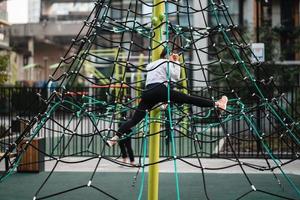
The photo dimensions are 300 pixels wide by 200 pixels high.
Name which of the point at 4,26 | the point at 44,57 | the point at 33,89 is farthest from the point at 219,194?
the point at 44,57

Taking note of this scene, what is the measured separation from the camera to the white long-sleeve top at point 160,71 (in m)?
6.14

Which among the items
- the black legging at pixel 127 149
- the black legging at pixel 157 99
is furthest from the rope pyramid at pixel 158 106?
the black legging at pixel 127 149

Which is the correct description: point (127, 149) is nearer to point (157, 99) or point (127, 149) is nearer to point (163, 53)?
point (157, 99)

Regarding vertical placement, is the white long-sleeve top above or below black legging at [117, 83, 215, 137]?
above

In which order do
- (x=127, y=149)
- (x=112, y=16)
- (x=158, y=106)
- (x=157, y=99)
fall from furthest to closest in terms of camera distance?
(x=112, y=16) < (x=127, y=149) < (x=158, y=106) < (x=157, y=99)

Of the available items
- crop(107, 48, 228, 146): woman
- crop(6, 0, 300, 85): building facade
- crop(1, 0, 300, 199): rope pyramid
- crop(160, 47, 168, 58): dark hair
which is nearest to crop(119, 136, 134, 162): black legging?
crop(1, 0, 300, 199): rope pyramid

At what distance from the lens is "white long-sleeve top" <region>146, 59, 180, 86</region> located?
242 inches

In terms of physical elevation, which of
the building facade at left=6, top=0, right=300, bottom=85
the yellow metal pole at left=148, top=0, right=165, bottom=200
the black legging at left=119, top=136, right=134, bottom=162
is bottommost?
the black legging at left=119, top=136, right=134, bottom=162

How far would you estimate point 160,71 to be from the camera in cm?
624

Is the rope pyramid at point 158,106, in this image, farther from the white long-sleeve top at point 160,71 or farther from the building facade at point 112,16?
the building facade at point 112,16

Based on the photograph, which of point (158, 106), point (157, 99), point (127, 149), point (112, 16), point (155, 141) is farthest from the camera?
point (112, 16)

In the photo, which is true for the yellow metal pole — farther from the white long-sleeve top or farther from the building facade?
the building facade

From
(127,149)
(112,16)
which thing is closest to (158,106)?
(127,149)

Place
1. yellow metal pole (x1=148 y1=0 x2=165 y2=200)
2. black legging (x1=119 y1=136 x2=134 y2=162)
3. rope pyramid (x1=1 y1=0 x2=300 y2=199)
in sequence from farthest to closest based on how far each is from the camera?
black legging (x1=119 y1=136 x2=134 y2=162) < rope pyramid (x1=1 y1=0 x2=300 y2=199) < yellow metal pole (x1=148 y1=0 x2=165 y2=200)
